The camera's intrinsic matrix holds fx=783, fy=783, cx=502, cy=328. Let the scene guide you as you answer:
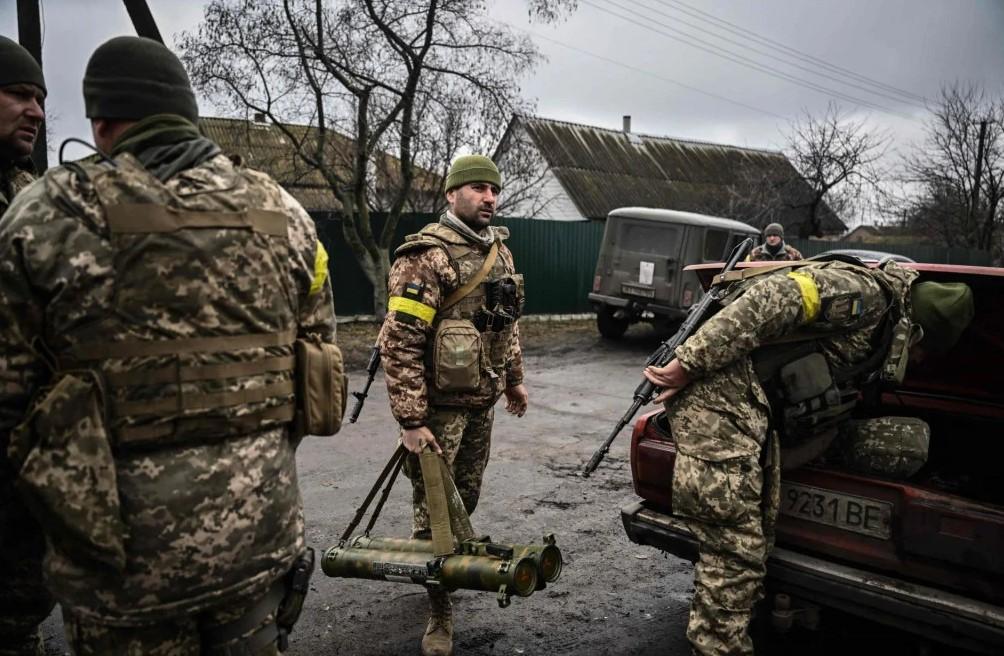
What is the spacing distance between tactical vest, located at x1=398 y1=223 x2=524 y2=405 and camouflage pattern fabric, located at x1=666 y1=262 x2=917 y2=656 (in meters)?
0.85

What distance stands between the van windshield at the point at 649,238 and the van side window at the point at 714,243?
52 cm

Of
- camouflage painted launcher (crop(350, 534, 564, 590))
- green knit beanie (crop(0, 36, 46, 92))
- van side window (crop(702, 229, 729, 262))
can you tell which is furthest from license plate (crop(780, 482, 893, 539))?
van side window (crop(702, 229, 729, 262))

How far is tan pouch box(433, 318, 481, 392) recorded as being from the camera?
3184 millimetres

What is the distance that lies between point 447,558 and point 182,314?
4.96 ft

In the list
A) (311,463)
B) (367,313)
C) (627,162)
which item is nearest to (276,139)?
(367,313)

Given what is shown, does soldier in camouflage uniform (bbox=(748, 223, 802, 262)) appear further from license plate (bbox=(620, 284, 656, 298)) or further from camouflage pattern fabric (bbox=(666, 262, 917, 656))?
camouflage pattern fabric (bbox=(666, 262, 917, 656))

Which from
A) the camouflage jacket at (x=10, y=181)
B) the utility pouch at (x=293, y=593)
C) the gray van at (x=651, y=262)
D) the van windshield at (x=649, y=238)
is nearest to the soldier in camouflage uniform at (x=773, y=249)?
the gray van at (x=651, y=262)

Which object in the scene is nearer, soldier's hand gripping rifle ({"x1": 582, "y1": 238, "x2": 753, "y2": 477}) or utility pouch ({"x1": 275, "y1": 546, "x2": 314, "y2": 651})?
utility pouch ({"x1": 275, "y1": 546, "x2": 314, "y2": 651})

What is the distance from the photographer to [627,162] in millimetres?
30141

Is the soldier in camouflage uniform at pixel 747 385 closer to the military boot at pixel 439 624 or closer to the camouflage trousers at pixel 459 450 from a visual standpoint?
the camouflage trousers at pixel 459 450

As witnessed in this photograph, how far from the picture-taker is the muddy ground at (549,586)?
10.7 ft

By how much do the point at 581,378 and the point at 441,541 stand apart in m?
7.24

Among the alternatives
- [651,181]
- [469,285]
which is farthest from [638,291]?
Result: [651,181]

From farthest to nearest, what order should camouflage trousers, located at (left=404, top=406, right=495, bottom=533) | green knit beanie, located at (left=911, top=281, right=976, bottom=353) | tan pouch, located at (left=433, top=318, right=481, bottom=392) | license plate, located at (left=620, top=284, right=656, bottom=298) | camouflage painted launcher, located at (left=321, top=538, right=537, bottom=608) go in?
license plate, located at (left=620, top=284, right=656, bottom=298)
camouflage trousers, located at (left=404, top=406, right=495, bottom=533)
tan pouch, located at (left=433, top=318, right=481, bottom=392)
green knit beanie, located at (left=911, top=281, right=976, bottom=353)
camouflage painted launcher, located at (left=321, top=538, right=537, bottom=608)
